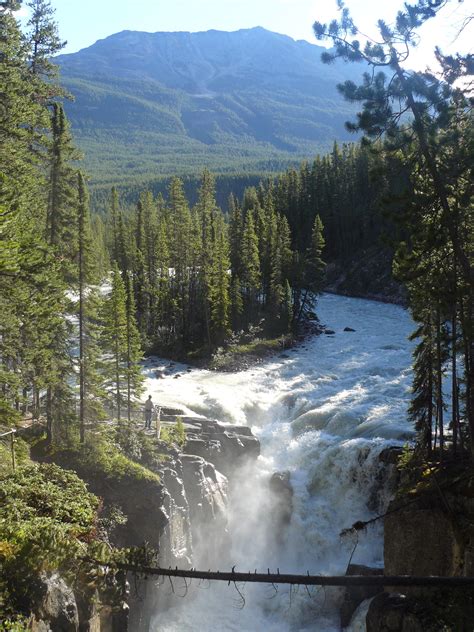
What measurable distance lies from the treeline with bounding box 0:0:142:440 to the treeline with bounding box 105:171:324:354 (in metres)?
24.3

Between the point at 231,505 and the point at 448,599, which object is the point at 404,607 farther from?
the point at 231,505

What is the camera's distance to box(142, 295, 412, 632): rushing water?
22969 mm

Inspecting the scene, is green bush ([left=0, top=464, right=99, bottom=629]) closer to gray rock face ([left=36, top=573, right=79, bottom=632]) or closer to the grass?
gray rock face ([left=36, top=573, right=79, bottom=632])

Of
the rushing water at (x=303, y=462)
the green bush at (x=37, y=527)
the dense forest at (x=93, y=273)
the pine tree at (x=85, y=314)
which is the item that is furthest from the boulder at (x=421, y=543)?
the pine tree at (x=85, y=314)

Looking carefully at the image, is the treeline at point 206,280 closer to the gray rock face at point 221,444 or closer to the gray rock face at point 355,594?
the gray rock face at point 221,444

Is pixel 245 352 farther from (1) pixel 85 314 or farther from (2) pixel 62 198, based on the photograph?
(2) pixel 62 198

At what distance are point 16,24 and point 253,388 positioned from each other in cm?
2837

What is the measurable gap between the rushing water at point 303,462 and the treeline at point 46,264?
9.13 meters

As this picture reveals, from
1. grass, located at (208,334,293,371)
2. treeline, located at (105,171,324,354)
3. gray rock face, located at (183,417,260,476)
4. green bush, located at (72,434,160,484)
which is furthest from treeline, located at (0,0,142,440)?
treeline, located at (105,171,324,354)

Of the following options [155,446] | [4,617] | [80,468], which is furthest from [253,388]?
[4,617]

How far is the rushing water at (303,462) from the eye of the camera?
904 inches

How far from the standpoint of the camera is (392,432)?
28.5m

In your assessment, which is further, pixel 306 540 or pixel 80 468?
pixel 306 540

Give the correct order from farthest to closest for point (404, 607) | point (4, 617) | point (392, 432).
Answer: point (392, 432) < point (404, 607) < point (4, 617)
